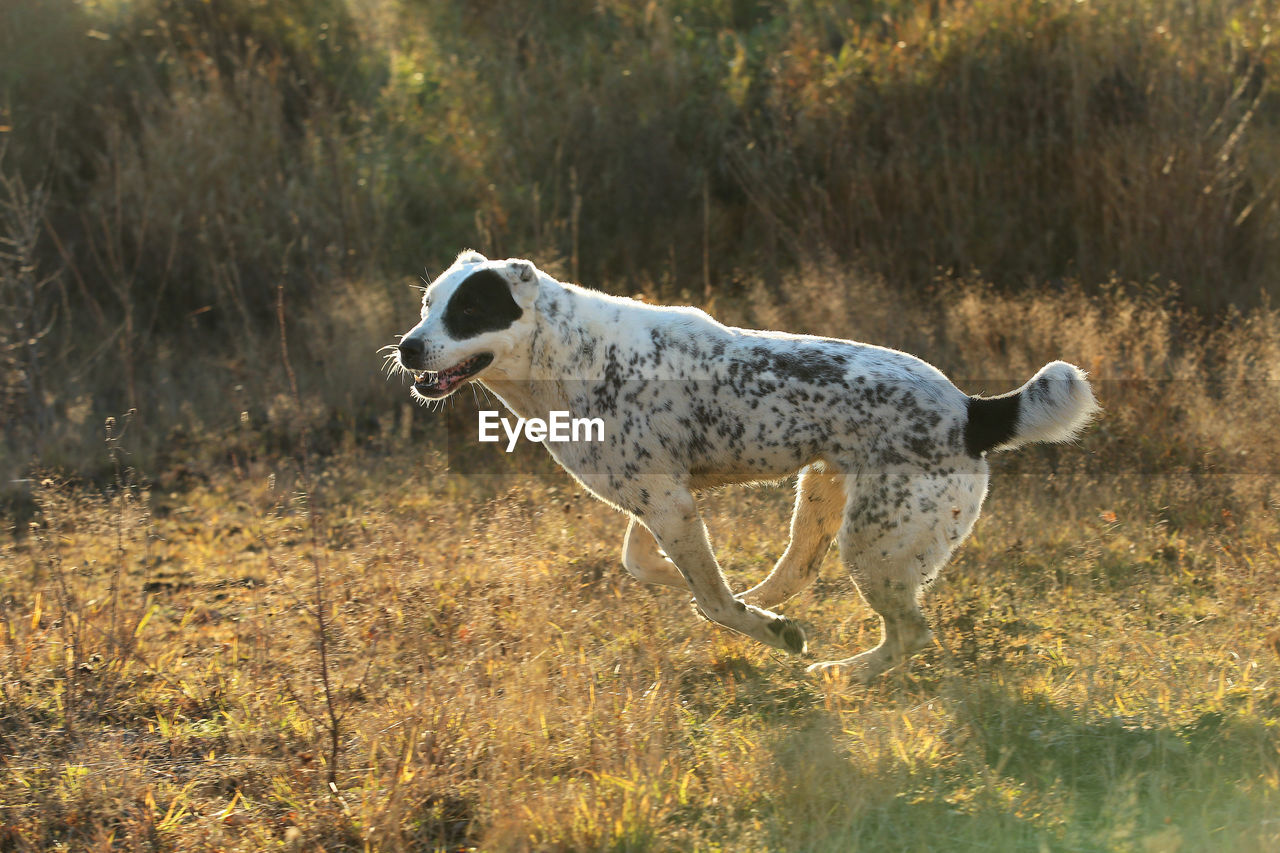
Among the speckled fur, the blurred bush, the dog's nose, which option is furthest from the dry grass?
the blurred bush

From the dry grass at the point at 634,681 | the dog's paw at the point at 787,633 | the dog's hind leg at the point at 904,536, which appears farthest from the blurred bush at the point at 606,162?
the dog's hind leg at the point at 904,536

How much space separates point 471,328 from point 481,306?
0.11 meters

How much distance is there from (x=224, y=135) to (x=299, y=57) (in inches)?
101

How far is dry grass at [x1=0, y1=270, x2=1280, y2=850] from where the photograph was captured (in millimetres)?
4016

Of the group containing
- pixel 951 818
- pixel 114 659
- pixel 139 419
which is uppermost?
pixel 951 818

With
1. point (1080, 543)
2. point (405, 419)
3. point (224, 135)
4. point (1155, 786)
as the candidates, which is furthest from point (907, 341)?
point (224, 135)

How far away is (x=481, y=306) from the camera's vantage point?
5168 mm

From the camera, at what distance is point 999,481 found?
768 cm

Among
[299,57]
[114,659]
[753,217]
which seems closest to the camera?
[114,659]

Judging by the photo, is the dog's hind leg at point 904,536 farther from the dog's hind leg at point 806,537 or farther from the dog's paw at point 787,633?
the dog's hind leg at point 806,537

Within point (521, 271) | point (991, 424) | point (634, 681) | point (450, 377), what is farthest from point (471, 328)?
point (991, 424)

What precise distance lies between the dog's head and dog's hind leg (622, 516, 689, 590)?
1.00 meters

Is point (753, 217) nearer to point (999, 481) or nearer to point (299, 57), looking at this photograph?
point (999, 481)

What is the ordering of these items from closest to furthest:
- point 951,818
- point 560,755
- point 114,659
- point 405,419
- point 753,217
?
1. point 951,818
2. point 560,755
3. point 114,659
4. point 405,419
5. point 753,217
